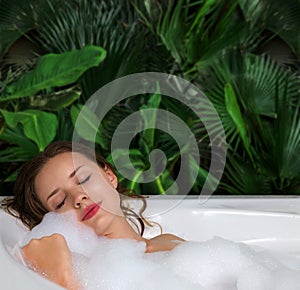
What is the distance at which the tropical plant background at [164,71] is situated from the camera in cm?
246

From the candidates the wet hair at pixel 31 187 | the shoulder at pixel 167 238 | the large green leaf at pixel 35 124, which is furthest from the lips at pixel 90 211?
the large green leaf at pixel 35 124

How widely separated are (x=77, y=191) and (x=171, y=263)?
27 cm

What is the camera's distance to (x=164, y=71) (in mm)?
2742

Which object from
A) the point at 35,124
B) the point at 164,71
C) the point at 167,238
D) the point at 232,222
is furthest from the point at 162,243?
the point at 164,71

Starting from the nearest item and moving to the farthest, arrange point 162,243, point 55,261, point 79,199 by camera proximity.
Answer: point 55,261 → point 79,199 → point 162,243

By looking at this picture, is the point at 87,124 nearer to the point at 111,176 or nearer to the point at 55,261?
the point at 111,176

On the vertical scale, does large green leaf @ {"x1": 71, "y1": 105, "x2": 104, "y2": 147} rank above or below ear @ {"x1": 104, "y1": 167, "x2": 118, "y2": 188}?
below

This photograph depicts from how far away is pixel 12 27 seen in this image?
2619 mm

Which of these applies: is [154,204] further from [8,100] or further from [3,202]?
[8,100]

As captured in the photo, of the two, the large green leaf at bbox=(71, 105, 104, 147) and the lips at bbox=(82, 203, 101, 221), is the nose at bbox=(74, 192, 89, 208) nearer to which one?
the lips at bbox=(82, 203, 101, 221)

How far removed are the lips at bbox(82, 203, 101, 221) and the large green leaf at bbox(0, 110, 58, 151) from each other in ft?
2.75

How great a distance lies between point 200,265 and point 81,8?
135cm

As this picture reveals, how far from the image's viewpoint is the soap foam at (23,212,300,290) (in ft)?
4.83

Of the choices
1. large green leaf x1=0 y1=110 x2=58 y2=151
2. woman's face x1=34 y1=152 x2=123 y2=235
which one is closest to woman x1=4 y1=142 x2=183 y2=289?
woman's face x1=34 y1=152 x2=123 y2=235
